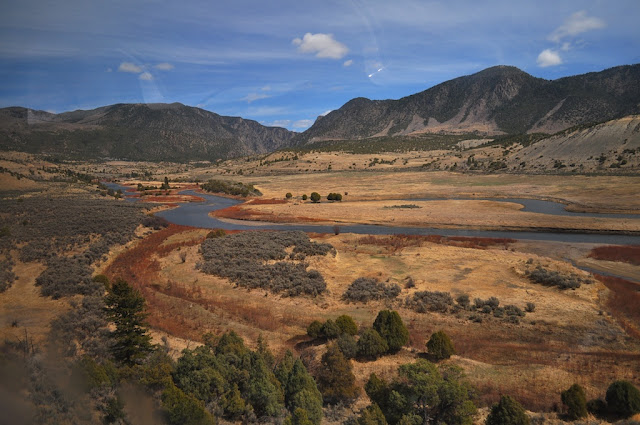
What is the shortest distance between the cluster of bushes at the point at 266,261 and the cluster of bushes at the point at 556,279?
14653 millimetres

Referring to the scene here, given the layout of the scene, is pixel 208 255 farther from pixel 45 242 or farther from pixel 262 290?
pixel 45 242

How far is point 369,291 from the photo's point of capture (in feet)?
74.1

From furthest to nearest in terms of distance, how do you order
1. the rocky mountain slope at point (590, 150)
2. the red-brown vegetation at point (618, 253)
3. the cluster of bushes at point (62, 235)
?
the rocky mountain slope at point (590, 150)
the red-brown vegetation at point (618, 253)
the cluster of bushes at point (62, 235)

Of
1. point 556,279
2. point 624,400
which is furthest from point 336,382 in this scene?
point 556,279

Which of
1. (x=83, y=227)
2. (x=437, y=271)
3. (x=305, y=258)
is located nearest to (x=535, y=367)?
(x=437, y=271)

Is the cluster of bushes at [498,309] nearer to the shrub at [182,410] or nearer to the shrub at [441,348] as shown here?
the shrub at [441,348]

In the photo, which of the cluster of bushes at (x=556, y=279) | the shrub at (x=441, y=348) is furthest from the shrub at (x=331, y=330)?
the cluster of bushes at (x=556, y=279)

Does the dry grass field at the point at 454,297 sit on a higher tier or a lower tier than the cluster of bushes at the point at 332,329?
lower

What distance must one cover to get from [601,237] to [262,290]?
35.0 m

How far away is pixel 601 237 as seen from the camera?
3625 cm

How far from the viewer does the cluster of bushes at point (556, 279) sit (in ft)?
74.0

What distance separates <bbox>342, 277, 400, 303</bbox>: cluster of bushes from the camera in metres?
22.1

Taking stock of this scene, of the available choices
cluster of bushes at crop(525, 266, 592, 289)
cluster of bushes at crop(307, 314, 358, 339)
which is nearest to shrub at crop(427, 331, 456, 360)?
cluster of bushes at crop(307, 314, 358, 339)

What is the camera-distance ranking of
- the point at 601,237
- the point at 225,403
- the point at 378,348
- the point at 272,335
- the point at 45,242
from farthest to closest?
1. the point at 601,237
2. the point at 45,242
3. the point at 272,335
4. the point at 378,348
5. the point at 225,403
